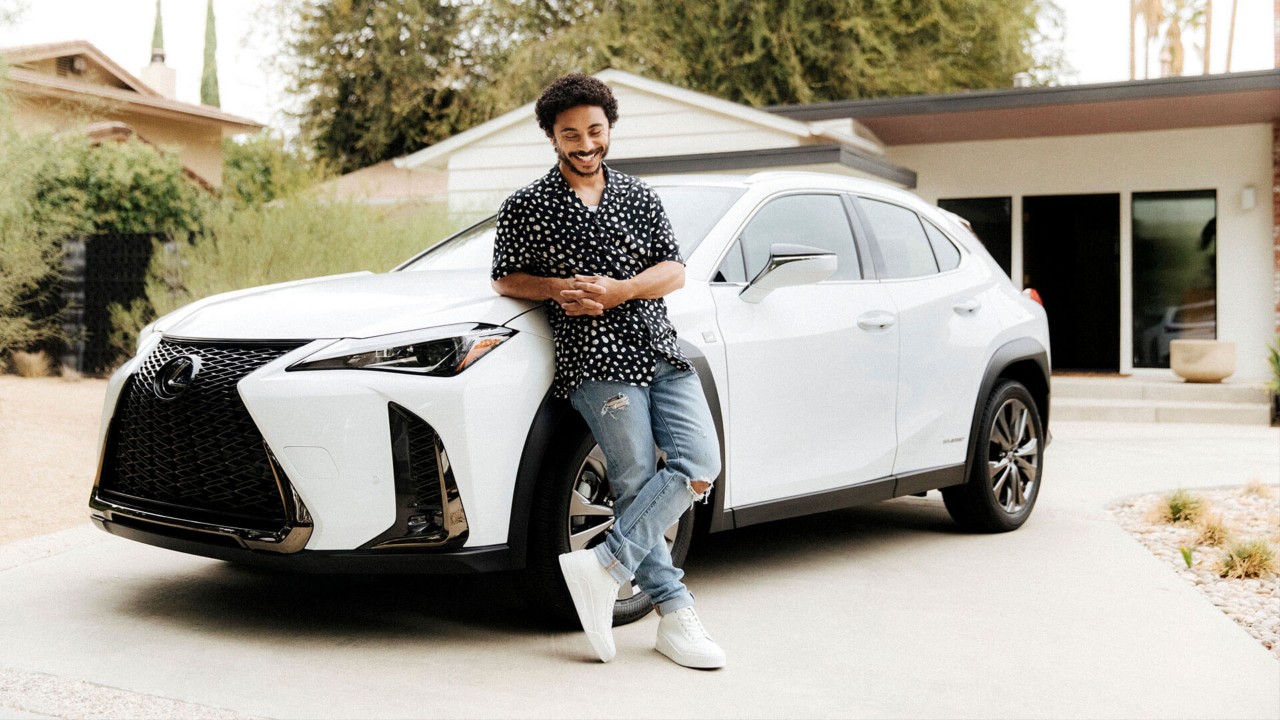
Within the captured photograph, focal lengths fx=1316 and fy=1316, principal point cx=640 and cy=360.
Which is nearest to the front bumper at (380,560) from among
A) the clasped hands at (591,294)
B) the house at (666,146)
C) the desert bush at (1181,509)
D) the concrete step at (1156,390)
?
the clasped hands at (591,294)

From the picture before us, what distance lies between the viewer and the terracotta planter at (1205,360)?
556 inches

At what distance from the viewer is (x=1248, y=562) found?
6.03 meters

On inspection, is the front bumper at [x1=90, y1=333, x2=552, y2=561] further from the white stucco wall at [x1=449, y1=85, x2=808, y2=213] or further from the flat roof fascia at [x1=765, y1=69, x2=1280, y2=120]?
the flat roof fascia at [x1=765, y1=69, x2=1280, y2=120]

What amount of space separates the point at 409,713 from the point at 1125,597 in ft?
10.5

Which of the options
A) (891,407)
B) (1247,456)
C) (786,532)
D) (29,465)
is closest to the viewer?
(891,407)

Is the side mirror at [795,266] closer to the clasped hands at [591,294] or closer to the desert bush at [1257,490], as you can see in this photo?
the clasped hands at [591,294]

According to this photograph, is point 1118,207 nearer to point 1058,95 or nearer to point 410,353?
point 1058,95

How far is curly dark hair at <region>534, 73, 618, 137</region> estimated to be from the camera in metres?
4.34

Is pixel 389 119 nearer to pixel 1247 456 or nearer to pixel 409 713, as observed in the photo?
pixel 1247 456

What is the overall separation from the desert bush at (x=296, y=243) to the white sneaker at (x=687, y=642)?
24.4 feet

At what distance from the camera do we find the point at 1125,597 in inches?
216

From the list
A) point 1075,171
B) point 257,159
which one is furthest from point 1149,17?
point 257,159

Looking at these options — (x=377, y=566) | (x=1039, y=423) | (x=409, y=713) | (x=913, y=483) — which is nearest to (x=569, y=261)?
(x=377, y=566)

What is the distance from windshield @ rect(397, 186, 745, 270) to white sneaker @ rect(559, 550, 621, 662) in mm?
1409
